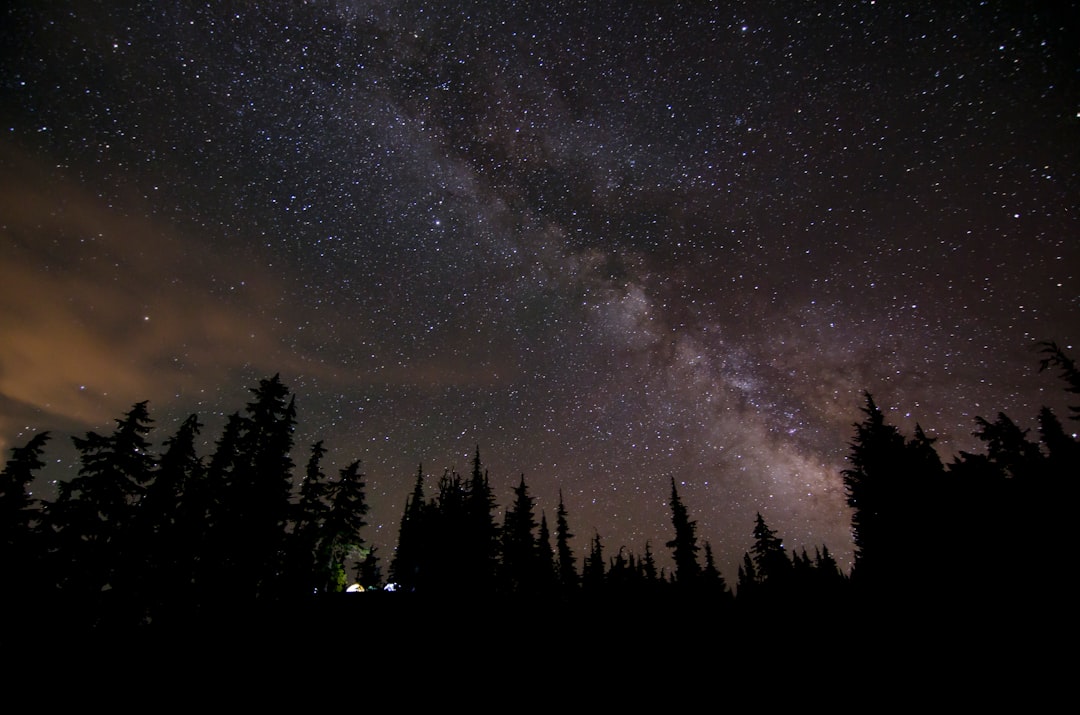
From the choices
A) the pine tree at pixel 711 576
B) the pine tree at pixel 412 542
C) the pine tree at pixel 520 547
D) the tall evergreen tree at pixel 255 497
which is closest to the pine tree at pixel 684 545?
the pine tree at pixel 711 576

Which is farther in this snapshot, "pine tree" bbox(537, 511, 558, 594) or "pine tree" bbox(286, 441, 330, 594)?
"pine tree" bbox(537, 511, 558, 594)

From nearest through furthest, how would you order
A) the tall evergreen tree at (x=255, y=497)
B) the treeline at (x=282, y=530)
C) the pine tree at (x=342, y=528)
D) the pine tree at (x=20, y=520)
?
the treeline at (x=282, y=530)
the pine tree at (x=20, y=520)
the tall evergreen tree at (x=255, y=497)
the pine tree at (x=342, y=528)

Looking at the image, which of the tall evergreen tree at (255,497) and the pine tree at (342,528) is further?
the pine tree at (342,528)

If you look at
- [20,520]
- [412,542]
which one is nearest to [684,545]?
[412,542]

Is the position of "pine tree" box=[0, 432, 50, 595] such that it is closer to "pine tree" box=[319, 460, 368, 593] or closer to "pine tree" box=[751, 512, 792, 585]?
"pine tree" box=[319, 460, 368, 593]

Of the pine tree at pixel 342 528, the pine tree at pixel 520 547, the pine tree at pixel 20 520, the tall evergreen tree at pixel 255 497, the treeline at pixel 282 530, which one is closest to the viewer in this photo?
the treeline at pixel 282 530

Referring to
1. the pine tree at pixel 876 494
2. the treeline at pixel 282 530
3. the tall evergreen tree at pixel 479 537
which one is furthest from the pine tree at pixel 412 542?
the pine tree at pixel 876 494

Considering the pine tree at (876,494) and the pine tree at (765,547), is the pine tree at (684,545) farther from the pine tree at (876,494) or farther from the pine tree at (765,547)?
the pine tree at (876,494)

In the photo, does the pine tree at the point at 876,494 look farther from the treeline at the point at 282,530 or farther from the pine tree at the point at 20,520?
the pine tree at the point at 20,520

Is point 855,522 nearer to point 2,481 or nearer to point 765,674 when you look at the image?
point 765,674

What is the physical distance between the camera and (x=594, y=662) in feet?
45.1

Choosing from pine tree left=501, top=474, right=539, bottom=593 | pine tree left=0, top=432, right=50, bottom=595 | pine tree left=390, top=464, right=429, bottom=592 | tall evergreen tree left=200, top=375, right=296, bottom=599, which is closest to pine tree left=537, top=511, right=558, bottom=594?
pine tree left=501, top=474, right=539, bottom=593

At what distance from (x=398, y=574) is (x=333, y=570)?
57.4ft

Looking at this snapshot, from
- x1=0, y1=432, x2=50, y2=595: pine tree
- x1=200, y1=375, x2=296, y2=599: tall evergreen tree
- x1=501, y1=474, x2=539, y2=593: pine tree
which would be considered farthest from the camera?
x1=501, y1=474, x2=539, y2=593: pine tree
